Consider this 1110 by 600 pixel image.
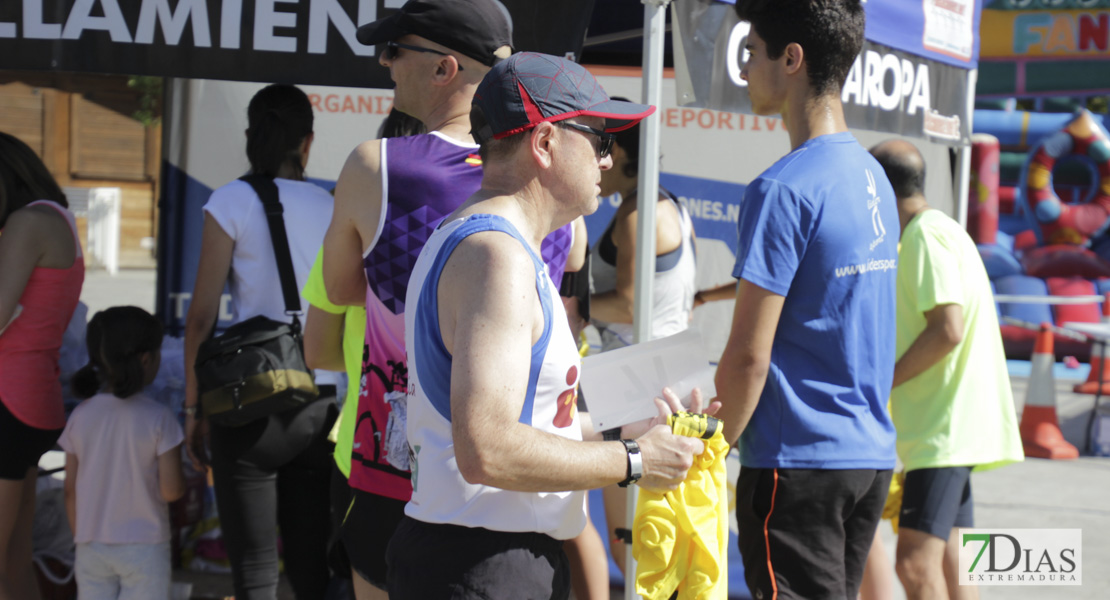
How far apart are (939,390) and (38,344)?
2.84m

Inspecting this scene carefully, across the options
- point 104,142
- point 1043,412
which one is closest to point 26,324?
point 1043,412

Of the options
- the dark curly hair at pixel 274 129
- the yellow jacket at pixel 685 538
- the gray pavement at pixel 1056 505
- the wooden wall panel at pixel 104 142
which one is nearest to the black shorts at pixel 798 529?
the yellow jacket at pixel 685 538

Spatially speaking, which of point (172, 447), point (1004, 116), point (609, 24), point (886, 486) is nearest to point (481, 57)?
point (886, 486)

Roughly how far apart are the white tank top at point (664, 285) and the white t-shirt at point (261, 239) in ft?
3.76

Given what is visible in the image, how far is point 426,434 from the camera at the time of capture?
5.12ft

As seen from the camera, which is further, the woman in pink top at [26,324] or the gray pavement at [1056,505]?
the gray pavement at [1056,505]

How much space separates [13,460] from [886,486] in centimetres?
253

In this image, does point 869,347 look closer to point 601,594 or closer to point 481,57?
point 481,57

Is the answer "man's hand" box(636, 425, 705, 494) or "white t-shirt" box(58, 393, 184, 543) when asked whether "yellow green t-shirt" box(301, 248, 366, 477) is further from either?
"white t-shirt" box(58, 393, 184, 543)

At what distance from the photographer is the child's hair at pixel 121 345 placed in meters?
3.23

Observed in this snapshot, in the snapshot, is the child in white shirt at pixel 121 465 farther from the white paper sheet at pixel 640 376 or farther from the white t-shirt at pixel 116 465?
the white paper sheet at pixel 640 376

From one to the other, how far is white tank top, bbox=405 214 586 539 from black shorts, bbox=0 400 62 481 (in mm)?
1973

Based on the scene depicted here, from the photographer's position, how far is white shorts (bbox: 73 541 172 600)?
10.7 feet

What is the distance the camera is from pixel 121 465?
10.8 ft
